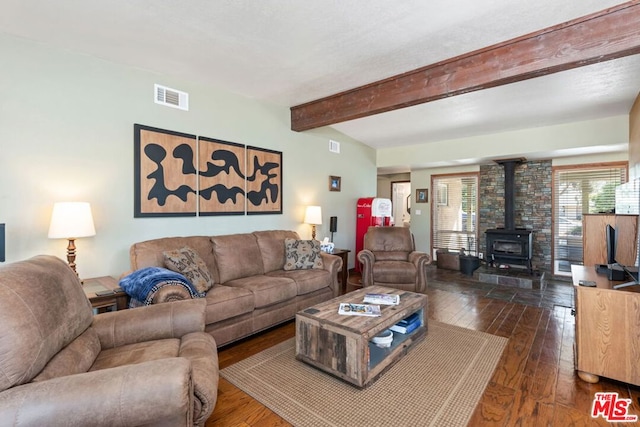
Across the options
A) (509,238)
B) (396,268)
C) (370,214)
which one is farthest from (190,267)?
(509,238)

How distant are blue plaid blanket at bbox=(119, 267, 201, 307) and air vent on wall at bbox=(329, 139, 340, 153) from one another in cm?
364

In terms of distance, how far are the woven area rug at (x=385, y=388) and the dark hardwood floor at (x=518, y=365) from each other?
0.26ft

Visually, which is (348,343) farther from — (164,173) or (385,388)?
(164,173)

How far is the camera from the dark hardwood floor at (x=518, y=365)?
188 cm

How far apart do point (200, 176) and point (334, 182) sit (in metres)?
2.53

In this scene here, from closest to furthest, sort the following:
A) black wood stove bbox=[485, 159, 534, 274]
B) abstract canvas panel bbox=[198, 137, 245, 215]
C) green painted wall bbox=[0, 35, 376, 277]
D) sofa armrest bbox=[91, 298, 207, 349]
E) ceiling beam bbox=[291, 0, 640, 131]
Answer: sofa armrest bbox=[91, 298, 207, 349], ceiling beam bbox=[291, 0, 640, 131], green painted wall bbox=[0, 35, 376, 277], abstract canvas panel bbox=[198, 137, 245, 215], black wood stove bbox=[485, 159, 534, 274]

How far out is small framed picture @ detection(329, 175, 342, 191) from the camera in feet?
17.9

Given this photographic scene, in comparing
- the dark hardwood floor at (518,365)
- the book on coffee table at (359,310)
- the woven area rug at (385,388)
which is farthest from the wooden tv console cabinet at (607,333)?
the book on coffee table at (359,310)

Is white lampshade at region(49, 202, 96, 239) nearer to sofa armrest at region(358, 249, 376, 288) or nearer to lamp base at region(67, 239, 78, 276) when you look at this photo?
lamp base at region(67, 239, 78, 276)

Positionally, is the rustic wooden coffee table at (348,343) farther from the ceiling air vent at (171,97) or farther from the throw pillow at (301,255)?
the ceiling air vent at (171,97)

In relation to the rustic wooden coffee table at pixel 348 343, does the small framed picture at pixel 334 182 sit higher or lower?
higher

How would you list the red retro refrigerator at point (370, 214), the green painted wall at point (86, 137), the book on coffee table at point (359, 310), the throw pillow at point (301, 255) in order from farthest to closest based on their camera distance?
the red retro refrigerator at point (370, 214), the throw pillow at point (301, 255), the green painted wall at point (86, 137), the book on coffee table at point (359, 310)

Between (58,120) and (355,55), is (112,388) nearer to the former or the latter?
(58,120)

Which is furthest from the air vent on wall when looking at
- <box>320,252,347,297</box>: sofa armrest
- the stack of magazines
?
the stack of magazines
